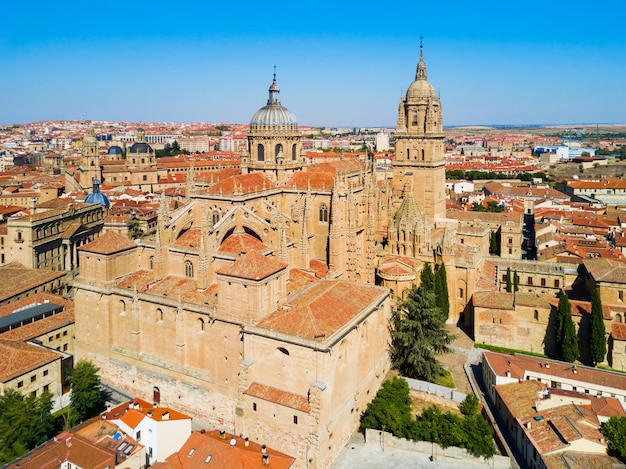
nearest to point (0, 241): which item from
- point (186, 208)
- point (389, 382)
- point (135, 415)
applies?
point (186, 208)

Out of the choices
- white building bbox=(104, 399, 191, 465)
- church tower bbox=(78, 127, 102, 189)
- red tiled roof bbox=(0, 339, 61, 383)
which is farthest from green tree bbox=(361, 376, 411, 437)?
church tower bbox=(78, 127, 102, 189)

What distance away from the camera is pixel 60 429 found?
28.3 m

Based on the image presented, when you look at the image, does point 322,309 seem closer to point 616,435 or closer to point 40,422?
point 616,435

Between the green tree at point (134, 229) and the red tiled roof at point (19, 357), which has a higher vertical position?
the green tree at point (134, 229)

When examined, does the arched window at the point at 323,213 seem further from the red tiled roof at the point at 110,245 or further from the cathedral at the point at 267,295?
the red tiled roof at the point at 110,245

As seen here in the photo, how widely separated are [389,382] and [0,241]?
40.4m

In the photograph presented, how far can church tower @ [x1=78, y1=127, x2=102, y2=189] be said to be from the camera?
88.4 metres

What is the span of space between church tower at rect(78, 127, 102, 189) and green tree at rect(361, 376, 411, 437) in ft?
245

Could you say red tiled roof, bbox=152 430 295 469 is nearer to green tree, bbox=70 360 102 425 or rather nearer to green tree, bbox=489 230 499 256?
green tree, bbox=70 360 102 425

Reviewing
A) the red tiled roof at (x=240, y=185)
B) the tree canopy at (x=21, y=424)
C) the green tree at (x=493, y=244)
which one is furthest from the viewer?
the green tree at (x=493, y=244)

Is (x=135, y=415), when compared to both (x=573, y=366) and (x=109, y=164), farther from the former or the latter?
(x=109, y=164)

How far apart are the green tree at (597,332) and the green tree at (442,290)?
9.95 m

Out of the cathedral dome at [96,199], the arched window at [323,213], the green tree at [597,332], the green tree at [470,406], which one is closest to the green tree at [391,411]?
the green tree at [470,406]

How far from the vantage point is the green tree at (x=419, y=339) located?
105 feet
